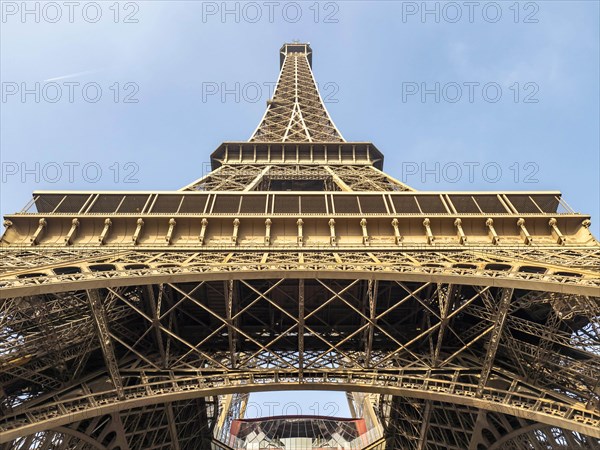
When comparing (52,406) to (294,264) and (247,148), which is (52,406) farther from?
(247,148)

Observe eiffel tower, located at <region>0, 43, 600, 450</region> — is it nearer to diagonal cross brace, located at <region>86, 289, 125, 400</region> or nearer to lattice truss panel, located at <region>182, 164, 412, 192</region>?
diagonal cross brace, located at <region>86, 289, 125, 400</region>

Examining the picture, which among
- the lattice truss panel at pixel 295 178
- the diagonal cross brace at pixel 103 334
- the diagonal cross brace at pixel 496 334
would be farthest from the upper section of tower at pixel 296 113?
the diagonal cross brace at pixel 496 334

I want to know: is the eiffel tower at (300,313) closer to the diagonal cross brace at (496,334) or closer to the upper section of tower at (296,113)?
the diagonal cross brace at (496,334)

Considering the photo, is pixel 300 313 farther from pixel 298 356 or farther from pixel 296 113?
pixel 296 113

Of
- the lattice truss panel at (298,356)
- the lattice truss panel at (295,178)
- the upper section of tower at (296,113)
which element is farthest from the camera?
the upper section of tower at (296,113)

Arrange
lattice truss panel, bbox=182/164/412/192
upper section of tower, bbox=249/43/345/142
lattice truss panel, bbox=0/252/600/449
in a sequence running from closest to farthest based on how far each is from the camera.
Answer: lattice truss panel, bbox=0/252/600/449 < lattice truss panel, bbox=182/164/412/192 < upper section of tower, bbox=249/43/345/142

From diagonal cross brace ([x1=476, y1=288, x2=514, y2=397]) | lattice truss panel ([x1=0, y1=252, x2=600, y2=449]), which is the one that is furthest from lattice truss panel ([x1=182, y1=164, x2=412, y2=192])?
diagonal cross brace ([x1=476, y1=288, x2=514, y2=397])
